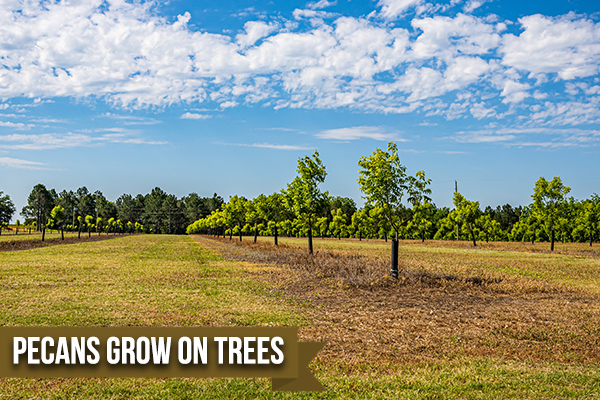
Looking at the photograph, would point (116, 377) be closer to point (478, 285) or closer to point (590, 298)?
point (478, 285)

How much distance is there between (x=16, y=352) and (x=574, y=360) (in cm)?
933

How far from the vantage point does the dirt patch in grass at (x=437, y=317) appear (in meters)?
8.02

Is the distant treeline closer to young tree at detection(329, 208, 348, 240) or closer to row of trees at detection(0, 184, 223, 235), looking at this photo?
young tree at detection(329, 208, 348, 240)

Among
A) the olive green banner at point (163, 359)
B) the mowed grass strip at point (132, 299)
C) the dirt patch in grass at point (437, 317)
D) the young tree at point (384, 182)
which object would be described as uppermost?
the young tree at point (384, 182)

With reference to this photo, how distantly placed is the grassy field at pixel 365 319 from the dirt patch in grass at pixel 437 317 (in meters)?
0.04

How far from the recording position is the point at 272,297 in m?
13.6

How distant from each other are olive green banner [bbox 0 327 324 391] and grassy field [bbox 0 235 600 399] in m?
0.21

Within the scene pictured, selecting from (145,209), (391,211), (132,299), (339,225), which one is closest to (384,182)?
(391,211)

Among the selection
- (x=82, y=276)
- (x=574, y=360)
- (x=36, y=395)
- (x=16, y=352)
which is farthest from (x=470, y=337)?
(x=82, y=276)

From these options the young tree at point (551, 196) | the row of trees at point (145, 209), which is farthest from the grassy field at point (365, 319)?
the row of trees at point (145, 209)

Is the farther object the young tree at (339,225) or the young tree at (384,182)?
the young tree at (339,225)

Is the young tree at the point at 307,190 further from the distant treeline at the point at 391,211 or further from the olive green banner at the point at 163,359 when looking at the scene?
the olive green banner at the point at 163,359

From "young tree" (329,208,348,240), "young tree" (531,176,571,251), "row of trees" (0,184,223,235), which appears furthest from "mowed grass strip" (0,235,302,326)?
"row of trees" (0,184,223,235)

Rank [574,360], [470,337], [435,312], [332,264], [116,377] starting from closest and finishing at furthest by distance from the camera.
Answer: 1. [116,377]
2. [574,360]
3. [470,337]
4. [435,312]
5. [332,264]
